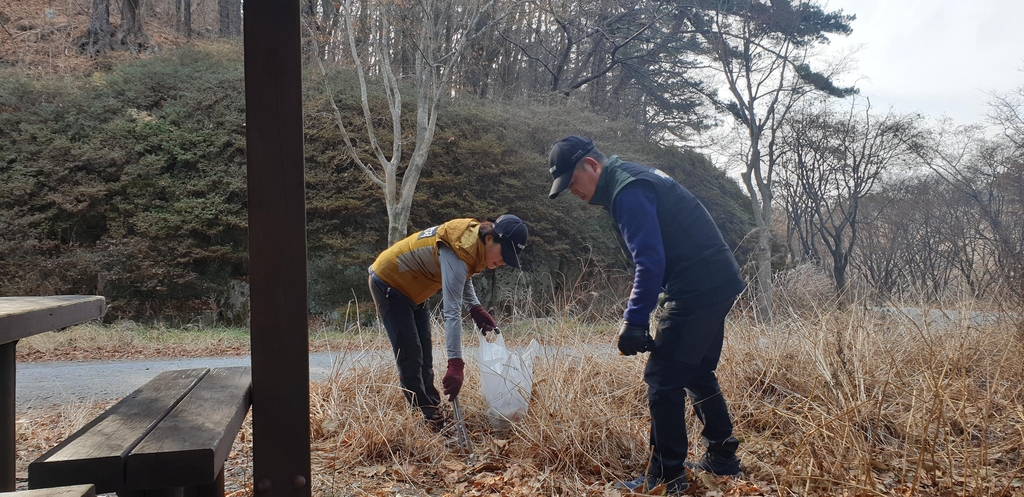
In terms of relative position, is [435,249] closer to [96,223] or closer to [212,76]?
[96,223]

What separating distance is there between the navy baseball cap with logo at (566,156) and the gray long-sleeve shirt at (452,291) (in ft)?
2.63

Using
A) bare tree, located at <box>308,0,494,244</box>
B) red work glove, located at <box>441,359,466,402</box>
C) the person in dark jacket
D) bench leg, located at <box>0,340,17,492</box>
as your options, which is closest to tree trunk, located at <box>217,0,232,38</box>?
bare tree, located at <box>308,0,494,244</box>

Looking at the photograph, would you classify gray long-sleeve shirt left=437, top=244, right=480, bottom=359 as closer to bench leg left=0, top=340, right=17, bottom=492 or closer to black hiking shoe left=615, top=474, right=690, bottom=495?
black hiking shoe left=615, top=474, right=690, bottom=495

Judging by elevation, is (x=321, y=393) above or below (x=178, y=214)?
below

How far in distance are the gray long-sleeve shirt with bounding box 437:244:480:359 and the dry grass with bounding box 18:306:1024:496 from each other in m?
0.51

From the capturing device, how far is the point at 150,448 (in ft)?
4.73

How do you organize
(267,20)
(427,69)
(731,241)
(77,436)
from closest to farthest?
(77,436), (267,20), (427,69), (731,241)

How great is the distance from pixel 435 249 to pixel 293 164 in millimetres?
2043

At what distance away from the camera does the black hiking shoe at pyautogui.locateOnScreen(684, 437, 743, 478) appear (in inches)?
121

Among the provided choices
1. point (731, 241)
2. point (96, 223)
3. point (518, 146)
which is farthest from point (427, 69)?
point (731, 241)

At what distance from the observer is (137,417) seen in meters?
1.75

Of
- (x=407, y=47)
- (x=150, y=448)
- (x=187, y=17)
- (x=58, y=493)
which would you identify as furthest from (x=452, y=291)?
(x=187, y=17)

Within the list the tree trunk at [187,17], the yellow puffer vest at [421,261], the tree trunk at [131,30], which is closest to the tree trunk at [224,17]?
the tree trunk at [187,17]

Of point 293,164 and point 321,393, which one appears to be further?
point 321,393
